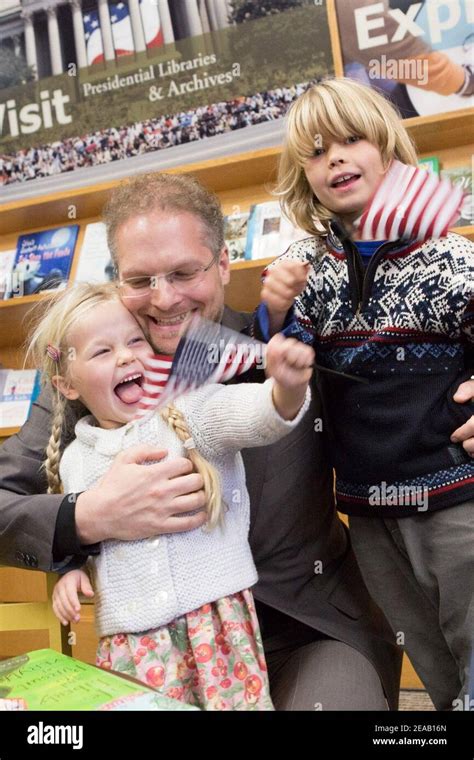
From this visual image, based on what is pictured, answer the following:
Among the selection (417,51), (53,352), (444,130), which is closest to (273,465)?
(53,352)

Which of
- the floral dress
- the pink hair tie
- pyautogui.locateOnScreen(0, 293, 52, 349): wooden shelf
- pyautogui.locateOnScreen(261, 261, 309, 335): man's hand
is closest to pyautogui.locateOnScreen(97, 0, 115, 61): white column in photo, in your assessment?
pyautogui.locateOnScreen(0, 293, 52, 349): wooden shelf

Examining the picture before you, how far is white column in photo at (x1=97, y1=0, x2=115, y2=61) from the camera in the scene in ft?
4.89

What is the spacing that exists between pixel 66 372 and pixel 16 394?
603 mm

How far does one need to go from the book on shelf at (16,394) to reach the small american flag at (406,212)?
0.71 metres

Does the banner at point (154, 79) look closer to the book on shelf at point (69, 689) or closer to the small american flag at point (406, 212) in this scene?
the small american flag at point (406, 212)

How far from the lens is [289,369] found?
20.6 inches

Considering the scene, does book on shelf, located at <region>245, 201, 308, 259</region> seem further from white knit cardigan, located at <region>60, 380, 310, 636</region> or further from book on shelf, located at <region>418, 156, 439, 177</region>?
white knit cardigan, located at <region>60, 380, 310, 636</region>

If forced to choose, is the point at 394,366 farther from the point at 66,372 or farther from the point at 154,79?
the point at 154,79

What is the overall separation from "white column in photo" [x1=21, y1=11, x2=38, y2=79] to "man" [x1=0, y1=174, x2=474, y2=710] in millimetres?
930

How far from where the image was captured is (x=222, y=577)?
0.63 m

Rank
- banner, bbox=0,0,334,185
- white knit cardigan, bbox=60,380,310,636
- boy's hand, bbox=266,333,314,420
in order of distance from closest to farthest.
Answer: boy's hand, bbox=266,333,314,420, white knit cardigan, bbox=60,380,310,636, banner, bbox=0,0,334,185

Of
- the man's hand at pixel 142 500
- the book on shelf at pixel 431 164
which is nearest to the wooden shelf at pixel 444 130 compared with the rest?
the book on shelf at pixel 431 164
